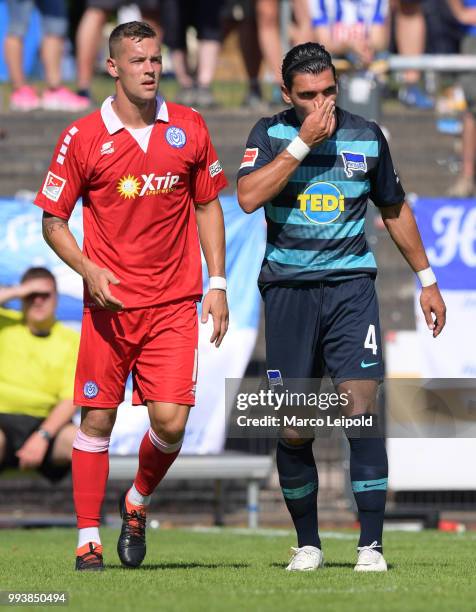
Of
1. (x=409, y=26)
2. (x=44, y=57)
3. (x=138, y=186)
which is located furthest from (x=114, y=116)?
(x=409, y=26)

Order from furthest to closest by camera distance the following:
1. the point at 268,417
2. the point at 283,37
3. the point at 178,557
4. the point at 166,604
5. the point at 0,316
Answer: the point at 283,37, the point at 0,316, the point at 178,557, the point at 268,417, the point at 166,604

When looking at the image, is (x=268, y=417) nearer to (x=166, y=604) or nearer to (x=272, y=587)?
(x=272, y=587)

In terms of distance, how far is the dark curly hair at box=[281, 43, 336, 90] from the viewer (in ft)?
24.9

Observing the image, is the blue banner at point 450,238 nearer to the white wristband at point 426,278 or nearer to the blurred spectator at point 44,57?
the blurred spectator at point 44,57

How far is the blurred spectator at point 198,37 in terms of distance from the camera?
15727 mm

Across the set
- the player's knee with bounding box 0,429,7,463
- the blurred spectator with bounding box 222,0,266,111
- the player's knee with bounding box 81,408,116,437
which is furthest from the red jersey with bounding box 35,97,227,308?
the blurred spectator with bounding box 222,0,266,111

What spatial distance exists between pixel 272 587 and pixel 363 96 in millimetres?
7473

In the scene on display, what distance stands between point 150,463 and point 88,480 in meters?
0.40

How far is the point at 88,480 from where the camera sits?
7.88 meters

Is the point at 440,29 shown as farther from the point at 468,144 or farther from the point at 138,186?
the point at 138,186

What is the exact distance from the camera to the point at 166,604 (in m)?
6.11

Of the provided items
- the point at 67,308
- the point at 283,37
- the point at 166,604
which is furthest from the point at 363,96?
the point at 166,604

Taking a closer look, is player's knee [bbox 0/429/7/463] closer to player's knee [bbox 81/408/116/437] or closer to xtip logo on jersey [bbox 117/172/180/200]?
player's knee [bbox 81/408/116/437]

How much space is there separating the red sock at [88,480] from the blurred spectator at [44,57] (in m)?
8.36
